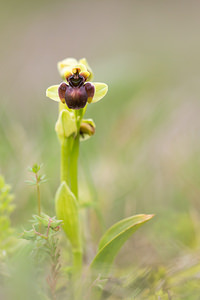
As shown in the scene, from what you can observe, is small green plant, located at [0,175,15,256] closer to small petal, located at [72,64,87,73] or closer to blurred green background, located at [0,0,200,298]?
blurred green background, located at [0,0,200,298]

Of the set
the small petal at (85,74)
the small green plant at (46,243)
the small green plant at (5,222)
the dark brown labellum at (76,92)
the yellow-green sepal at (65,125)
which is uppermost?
the small petal at (85,74)

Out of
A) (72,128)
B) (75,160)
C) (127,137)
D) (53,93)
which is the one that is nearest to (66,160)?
(75,160)

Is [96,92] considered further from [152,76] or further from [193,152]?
[152,76]

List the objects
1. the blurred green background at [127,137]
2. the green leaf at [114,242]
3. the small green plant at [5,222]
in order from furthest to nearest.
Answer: the blurred green background at [127,137] < the small green plant at [5,222] < the green leaf at [114,242]

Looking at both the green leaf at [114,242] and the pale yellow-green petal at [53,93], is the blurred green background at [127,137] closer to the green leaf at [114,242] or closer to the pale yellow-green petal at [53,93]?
the green leaf at [114,242]

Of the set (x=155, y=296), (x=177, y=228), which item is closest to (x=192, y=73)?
(x=177, y=228)

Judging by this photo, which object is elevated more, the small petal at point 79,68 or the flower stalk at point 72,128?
the small petal at point 79,68

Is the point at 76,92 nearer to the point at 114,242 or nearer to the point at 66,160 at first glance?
the point at 66,160

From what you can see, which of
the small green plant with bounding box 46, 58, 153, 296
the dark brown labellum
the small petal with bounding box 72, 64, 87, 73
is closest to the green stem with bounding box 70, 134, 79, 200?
the small green plant with bounding box 46, 58, 153, 296

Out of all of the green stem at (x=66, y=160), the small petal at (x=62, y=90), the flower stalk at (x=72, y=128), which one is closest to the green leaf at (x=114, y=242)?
the flower stalk at (x=72, y=128)
